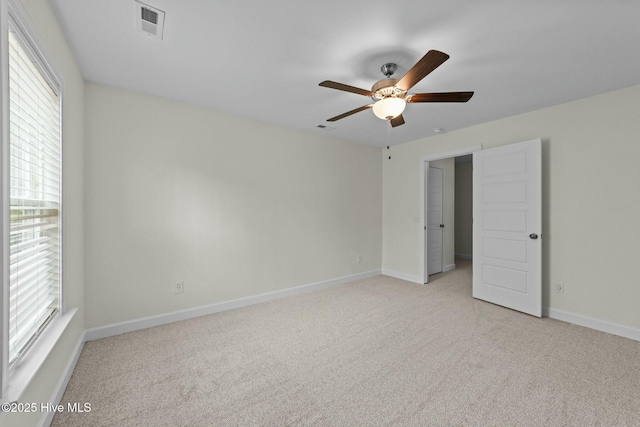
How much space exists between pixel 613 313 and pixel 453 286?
1805 mm

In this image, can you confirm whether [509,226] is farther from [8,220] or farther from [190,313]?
[8,220]

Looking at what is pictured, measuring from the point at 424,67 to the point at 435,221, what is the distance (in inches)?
155

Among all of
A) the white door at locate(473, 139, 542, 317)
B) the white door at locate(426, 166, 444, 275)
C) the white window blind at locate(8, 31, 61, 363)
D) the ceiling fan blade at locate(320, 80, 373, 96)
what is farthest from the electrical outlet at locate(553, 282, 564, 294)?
the white window blind at locate(8, 31, 61, 363)

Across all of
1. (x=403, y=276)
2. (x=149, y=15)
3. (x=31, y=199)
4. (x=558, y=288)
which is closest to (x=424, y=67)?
(x=149, y=15)

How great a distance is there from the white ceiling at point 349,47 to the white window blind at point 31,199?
0.56 m

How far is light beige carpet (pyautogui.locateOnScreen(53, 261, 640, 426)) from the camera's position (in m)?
1.66

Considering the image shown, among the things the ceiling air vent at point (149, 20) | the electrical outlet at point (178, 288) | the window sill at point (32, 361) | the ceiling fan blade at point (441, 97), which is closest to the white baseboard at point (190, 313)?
the electrical outlet at point (178, 288)

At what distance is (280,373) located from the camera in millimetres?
2080

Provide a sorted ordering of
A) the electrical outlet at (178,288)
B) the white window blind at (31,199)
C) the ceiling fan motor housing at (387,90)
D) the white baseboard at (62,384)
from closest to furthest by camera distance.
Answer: the white window blind at (31,199)
the white baseboard at (62,384)
the ceiling fan motor housing at (387,90)
the electrical outlet at (178,288)

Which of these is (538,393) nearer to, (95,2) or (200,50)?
(200,50)

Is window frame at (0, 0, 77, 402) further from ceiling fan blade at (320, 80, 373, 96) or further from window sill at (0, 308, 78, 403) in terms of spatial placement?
ceiling fan blade at (320, 80, 373, 96)

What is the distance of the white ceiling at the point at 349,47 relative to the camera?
1.63 m

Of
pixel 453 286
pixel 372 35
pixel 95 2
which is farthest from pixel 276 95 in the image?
pixel 453 286

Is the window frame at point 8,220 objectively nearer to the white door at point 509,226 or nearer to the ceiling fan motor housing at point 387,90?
the ceiling fan motor housing at point 387,90
